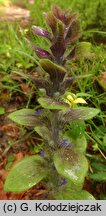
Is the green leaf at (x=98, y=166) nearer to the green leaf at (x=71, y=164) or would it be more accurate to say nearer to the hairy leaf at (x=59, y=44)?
the green leaf at (x=71, y=164)

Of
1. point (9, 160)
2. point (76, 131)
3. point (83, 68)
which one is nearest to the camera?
point (76, 131)

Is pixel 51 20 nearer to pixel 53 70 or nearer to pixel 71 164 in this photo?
pixel 53 70

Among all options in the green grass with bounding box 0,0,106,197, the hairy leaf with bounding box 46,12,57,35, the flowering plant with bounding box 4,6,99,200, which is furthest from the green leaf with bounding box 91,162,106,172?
the hairy leaf with bounding box 46,12,57,35

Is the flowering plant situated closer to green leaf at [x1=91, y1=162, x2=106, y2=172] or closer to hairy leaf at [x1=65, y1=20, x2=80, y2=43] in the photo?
hairy leaf at [x1=65, y1=20, x2=80, y2=43]

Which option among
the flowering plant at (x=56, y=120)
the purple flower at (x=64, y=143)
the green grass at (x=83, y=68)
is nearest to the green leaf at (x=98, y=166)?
the green grass at (x=83, y=68)

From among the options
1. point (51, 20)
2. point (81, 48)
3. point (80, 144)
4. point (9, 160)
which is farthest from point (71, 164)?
point (9, 160)

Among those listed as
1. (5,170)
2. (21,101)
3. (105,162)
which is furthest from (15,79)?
(105,162)
